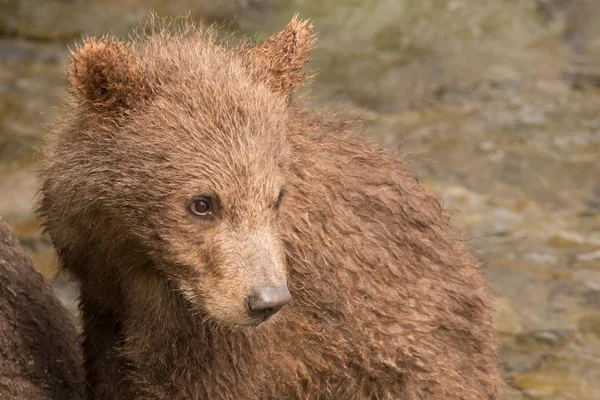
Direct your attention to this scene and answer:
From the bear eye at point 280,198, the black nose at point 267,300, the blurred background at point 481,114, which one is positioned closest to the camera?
the black nose at point 267,300

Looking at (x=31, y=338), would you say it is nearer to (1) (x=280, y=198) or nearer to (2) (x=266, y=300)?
(1) (x=280, y=198)

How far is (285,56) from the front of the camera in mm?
4918

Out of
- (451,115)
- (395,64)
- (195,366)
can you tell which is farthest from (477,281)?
(395,64)

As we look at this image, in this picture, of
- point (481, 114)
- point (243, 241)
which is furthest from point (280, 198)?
point (481, 114)

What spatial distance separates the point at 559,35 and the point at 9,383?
10.9m

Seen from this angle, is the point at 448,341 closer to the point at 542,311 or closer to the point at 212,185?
the point at 212,185

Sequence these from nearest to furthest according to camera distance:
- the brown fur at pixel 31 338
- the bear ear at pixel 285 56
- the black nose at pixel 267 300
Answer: the black nose at pixel 267 300
the bear ear at pixel 285 56
the brown fur at pixel 31 338

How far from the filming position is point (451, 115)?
1213 cm

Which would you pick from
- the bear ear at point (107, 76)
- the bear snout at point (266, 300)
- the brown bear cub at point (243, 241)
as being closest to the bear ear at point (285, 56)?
the brown bear cub at point (243, 241)

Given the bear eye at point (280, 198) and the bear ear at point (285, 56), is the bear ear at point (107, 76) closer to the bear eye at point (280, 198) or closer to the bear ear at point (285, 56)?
the bear ear at point (285, 56)

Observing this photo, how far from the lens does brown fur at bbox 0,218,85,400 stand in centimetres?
512

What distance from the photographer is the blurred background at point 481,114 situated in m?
8.50

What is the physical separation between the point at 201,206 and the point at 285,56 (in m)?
0.93

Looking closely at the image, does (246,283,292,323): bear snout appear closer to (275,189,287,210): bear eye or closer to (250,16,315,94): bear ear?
(275,189,287,210): bear eye
